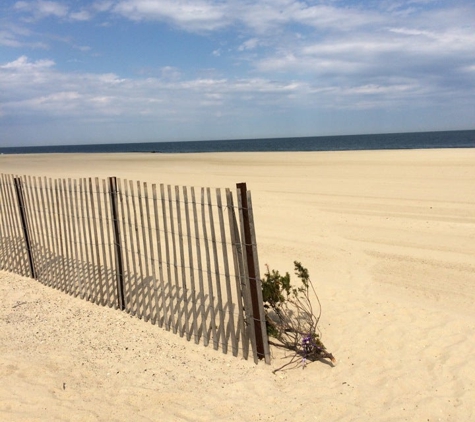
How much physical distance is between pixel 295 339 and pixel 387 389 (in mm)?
1114

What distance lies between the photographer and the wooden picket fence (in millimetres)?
4496

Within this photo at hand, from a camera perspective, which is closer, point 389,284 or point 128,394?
point 128,394

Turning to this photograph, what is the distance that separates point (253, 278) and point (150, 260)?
172 centimetres

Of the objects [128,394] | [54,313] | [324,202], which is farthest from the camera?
[324,202]

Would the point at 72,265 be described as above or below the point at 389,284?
above

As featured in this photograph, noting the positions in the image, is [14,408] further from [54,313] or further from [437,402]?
[437,402]

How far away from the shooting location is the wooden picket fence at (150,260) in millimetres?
4496

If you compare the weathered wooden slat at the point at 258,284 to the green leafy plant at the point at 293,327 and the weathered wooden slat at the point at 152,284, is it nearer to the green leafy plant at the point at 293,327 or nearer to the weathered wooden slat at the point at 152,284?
the green leafy plant at the point at 293,327

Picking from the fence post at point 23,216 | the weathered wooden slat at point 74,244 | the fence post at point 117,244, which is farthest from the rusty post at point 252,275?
the fence post at point 23,216

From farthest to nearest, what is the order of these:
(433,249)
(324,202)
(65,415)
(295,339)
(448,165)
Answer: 1. (448,165)
2. (324,202)
3. (433,249)
4. (295,339)
5. (65,415)

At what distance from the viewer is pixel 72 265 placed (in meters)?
6.54

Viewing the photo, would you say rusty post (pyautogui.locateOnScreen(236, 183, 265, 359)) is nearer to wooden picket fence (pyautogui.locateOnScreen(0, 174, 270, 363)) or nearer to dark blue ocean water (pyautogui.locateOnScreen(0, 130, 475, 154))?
wooden picket fence (pyautogui.locateOnScreen(0, 174, 270, 363))

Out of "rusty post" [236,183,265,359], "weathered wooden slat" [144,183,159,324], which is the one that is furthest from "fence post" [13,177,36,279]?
"rusty post" [236,183,265,359]

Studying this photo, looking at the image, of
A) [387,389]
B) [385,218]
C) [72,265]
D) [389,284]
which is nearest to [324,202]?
[385,218]
